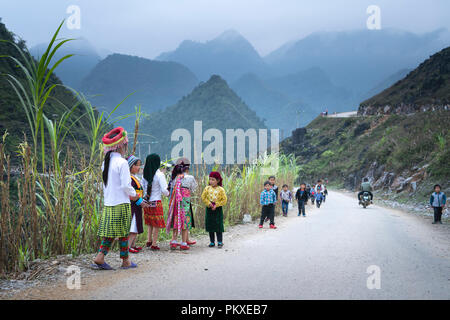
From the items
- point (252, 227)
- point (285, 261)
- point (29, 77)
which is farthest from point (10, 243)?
point (252, 227)

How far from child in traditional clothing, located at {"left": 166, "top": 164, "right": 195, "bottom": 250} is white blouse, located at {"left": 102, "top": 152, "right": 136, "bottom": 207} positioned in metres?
1.80

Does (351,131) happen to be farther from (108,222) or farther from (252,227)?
(108,222)

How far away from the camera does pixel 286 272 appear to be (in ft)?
15.4

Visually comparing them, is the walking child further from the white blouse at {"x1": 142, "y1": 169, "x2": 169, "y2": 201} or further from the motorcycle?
the motorcycle

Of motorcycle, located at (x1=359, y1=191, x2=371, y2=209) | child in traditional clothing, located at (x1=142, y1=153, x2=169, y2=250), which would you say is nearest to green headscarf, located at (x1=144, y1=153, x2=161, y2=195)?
child in traditional clothing, located at (x1=142, y1=153, x2=169, y2=250)

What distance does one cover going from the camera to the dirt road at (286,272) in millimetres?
3785

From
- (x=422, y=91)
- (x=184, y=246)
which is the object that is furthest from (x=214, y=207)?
(x=422, y=91)

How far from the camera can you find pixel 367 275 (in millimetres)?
4539

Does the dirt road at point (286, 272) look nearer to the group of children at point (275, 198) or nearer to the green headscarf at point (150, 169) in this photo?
the green headscarf at point (150, 169)

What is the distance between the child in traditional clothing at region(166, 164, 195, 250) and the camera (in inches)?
250

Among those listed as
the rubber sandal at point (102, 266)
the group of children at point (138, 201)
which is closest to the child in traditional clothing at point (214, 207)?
the group of children at point (138, 201)

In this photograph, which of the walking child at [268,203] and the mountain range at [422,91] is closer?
the walking child at [268,203]

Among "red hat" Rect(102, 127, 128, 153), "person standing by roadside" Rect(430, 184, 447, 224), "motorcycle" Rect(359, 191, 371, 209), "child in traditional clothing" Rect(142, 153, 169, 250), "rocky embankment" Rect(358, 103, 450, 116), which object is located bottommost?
"motorcycle" Rect(359, 191, 371, 209)
